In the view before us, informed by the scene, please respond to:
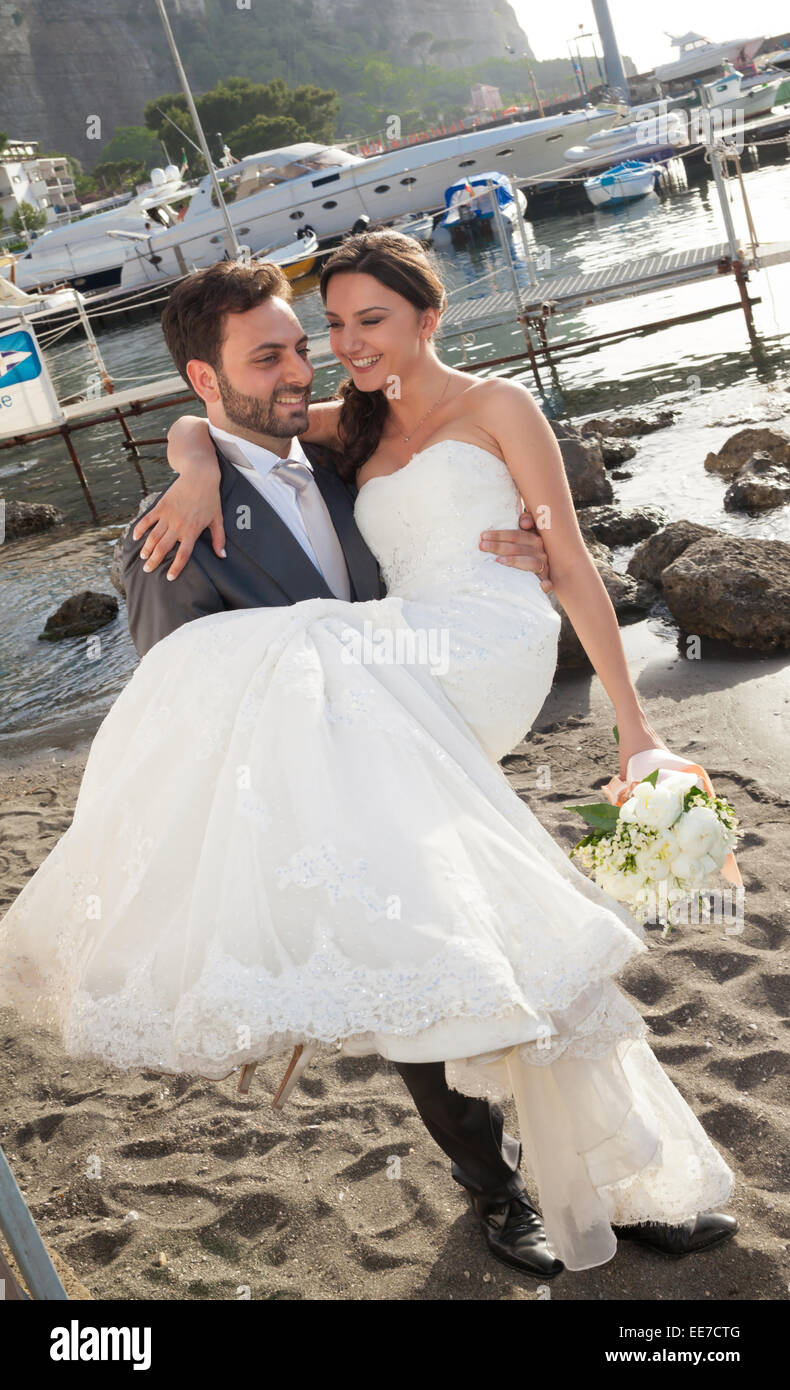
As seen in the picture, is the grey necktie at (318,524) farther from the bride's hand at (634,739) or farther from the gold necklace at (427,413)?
the bride's hand at (634,739)

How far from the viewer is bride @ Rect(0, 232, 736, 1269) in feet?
6.98

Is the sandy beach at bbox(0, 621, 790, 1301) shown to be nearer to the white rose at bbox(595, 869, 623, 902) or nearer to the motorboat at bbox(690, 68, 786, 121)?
the white rose at bbox(595, 869, 623, 902)

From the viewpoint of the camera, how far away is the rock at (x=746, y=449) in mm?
9844

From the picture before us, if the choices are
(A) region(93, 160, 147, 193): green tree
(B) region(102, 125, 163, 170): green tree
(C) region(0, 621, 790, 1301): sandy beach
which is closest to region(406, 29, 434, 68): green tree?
(B) region(102, 125, 163, 170): green tree

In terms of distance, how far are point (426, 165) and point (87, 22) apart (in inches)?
3325

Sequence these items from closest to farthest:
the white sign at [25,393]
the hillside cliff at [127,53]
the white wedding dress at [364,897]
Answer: the white wedding dress at [364,897], the white sign at [25,393], the hillside cliff at [127,53]

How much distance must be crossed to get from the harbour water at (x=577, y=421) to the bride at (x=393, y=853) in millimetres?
4334

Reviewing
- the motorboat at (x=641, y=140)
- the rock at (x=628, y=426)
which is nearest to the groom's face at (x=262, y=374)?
the rock at (x=628, y=426)

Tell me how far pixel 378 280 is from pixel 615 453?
8864mm

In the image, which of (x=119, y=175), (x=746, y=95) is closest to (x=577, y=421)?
(x=746, y=95)

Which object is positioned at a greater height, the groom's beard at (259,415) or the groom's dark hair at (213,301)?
the groom's dark hair at (213,301)

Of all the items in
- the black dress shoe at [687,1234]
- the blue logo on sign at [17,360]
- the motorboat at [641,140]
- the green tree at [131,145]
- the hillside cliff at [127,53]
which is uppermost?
the hillside cliff at [127,53]

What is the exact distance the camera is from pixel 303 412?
9.91 feet
